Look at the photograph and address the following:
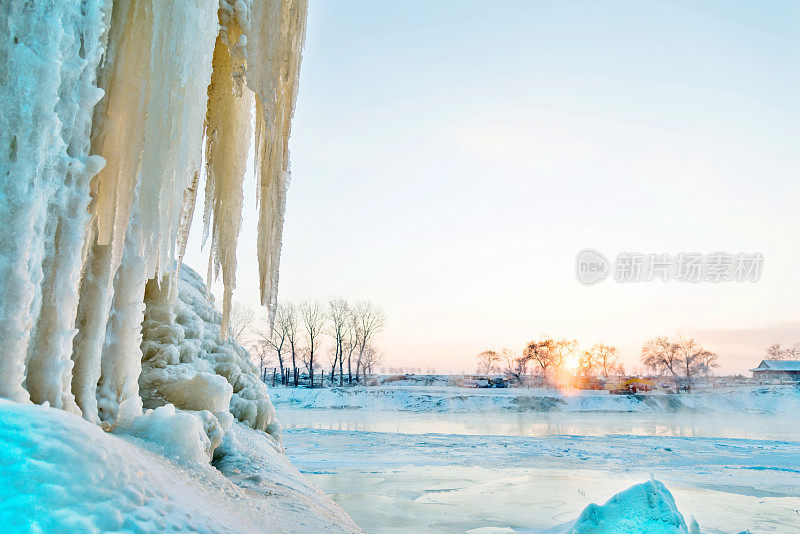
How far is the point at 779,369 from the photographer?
65.1m

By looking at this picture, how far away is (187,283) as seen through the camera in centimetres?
559

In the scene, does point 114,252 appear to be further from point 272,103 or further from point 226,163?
point 226,163

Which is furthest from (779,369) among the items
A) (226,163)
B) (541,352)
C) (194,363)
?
(226,163)

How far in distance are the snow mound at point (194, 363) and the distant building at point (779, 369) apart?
75964 millimetres

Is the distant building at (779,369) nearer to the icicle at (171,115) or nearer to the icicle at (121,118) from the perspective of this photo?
the icicle at (171,115)

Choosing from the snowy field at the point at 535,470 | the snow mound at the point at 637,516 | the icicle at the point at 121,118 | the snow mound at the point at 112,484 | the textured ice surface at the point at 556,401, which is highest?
the icicle at the point at 121,118

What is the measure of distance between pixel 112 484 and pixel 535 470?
9.97 m

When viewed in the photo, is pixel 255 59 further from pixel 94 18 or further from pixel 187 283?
pixel 187 283

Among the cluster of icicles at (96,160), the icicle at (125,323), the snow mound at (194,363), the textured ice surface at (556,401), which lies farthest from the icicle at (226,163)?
the textured ice surface at (556,401)

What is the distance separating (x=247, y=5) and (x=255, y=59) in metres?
0.33

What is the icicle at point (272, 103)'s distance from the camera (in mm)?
3418

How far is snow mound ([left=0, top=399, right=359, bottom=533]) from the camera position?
152cm

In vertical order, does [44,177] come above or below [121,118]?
below

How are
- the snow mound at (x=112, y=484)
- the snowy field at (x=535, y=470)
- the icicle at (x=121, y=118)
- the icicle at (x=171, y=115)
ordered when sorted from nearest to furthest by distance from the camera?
the snow mound at (x=112, y=484), the icicle at (x=121, y=118), the icicle at (x=171, y=115), the snowy field at (x=535, y=470)
